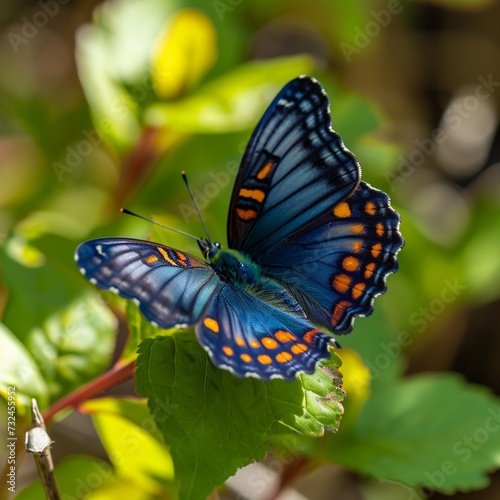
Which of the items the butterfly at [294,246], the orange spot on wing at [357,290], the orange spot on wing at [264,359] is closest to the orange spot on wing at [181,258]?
the butterfly at [294,246]

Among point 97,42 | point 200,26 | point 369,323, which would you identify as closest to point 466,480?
point 369,323

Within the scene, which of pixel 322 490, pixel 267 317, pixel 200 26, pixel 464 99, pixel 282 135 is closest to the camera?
pixel 267 317

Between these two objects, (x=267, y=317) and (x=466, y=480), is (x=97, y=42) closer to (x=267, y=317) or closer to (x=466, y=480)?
(x=267, y=317)

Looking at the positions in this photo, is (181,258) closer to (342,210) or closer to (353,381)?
(342,210)

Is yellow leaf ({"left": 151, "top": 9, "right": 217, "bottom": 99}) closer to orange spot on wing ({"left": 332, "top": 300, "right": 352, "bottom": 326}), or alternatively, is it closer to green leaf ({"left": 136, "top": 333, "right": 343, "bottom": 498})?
orange spot on wing ({"left": 332, "top": 300, "right": 352, "bottom": 326})

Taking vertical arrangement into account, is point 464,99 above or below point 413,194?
above

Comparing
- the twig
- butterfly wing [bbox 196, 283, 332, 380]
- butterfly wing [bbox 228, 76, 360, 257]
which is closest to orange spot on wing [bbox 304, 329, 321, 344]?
butterfly wing [bbox 196, 283, 332, 380]

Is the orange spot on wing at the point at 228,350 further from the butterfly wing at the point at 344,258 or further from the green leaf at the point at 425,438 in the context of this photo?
the green leaf at the point at 425,438
